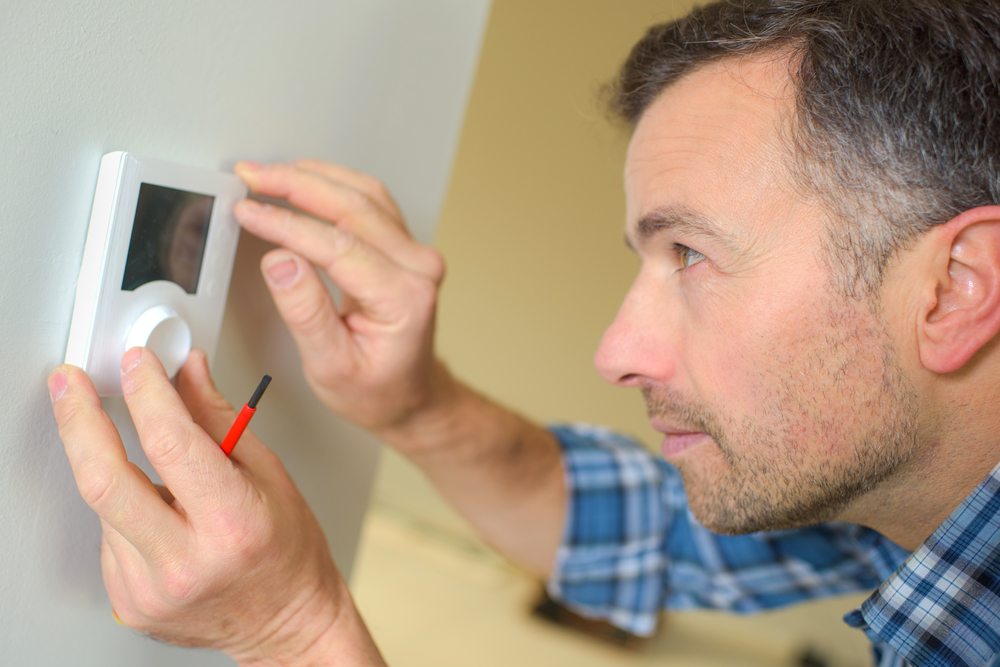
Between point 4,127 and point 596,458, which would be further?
point 596,458

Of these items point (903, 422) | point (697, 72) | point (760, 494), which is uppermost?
point (697, 72)

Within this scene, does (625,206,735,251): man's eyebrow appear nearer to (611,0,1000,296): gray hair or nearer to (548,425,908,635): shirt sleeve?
(611,0,1000,296): gray hair

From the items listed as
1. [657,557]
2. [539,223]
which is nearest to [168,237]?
[657,557]

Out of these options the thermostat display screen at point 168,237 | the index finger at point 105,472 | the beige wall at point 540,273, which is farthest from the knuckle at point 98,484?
the beige wall at point 540,273

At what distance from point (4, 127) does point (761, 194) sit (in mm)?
603

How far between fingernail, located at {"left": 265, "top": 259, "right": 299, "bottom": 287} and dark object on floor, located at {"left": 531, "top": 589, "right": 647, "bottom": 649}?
2568 millimetres

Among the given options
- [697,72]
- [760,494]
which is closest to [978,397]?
[760,494]

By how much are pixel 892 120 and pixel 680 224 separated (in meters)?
0.20

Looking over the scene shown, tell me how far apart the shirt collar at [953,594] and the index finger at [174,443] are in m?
0.61

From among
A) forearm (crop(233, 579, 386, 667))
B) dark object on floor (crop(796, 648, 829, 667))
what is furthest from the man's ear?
A: dark object on floor (crop(796, 648, 829, 667))

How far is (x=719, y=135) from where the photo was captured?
2.83 feet

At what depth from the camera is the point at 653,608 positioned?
4.35 feet

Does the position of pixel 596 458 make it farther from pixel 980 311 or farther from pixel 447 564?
pixel 447 564

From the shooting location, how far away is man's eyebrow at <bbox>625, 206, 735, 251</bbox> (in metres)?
0.85
